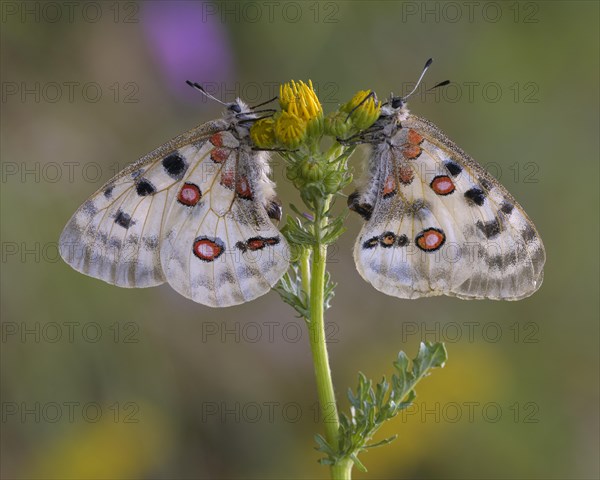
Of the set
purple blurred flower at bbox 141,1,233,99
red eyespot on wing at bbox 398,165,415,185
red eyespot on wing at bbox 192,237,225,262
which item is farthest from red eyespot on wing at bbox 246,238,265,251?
purple blurred flower at bbox 141,1,233,99

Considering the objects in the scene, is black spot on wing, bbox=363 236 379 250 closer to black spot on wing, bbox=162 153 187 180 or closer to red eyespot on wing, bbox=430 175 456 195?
red eyespot on wing, bbox=430 175 456 195

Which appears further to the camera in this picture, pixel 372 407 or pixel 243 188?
pixel 243 188

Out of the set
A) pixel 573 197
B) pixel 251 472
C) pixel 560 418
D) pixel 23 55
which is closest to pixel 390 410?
pixel 251 472

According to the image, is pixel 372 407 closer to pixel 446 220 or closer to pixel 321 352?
pixel 321 352

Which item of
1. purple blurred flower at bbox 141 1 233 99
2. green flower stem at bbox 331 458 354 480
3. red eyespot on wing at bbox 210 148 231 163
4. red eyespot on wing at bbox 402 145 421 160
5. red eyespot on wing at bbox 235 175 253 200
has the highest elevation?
purple blurred flower at bbox 141 1 233 99

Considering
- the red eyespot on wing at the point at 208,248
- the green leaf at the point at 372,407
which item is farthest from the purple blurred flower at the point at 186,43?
the green leaf at the point at 372,407

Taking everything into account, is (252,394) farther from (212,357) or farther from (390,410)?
(390,410)

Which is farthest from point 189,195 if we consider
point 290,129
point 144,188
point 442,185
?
point 442,185
